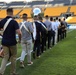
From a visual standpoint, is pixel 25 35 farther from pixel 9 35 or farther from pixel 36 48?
pixel 36 48

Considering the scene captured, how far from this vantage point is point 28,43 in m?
9.49

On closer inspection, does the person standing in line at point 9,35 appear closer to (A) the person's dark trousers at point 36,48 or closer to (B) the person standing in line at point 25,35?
(B) the person standing in line at point 25,35

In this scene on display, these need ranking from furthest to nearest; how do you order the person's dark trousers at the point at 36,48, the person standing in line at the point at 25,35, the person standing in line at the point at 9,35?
1. the person's dark trousers at the point at 36,48
2. the person standing in line at the point at 25,35
3. the person standing in line at the point at 9,35

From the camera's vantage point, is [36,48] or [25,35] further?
[36,48]

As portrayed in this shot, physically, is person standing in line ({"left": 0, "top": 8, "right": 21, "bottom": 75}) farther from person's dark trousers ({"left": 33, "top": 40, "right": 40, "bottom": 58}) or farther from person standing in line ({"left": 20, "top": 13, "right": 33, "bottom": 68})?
person's dark trousers ({"left": 33, "top": 40, "right": 40, "bottom": 58})

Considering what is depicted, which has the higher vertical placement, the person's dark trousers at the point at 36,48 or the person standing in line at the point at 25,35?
the person standing in line at the point at 25,35

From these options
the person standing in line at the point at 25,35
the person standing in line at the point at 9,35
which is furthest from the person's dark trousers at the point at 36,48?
the person standing in line at the point at 9,35

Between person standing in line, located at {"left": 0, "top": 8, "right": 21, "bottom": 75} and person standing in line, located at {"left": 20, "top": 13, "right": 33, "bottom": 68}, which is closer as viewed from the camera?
person standing in line, located at {"left": 0, "top": 8, "right": 21, "bottom": 75}

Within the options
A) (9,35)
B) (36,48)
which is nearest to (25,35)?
(9,35)

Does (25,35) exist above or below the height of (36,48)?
above

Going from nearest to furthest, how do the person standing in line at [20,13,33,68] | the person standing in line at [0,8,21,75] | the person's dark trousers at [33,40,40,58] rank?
the person standing in line at [0,8,21,75] → the person standing in line at [20,13,33,68] → the person's dark trousers at [33,40,40,58]

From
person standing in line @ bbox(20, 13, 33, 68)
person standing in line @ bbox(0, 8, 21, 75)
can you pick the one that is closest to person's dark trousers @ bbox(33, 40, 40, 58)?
person standing in line @ bbox(20, 13, 33, 68)

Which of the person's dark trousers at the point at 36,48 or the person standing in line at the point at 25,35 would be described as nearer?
the person standing in line at the point at 25,35

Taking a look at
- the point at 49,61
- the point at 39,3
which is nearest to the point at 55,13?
the point at 39,3
